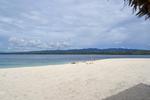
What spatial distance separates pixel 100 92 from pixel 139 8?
9.24 feet

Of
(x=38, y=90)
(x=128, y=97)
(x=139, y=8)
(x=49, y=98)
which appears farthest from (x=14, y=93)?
(x=139, y=8)

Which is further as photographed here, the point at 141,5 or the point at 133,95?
the point at 133,95

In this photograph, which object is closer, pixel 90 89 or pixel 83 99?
pixel 83 99

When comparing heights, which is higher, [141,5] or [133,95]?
[141,5]

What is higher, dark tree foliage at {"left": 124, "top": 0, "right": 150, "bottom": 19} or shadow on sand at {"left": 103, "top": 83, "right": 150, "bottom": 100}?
dark tree foliage at {"left": 124, "top": 0, "right": 150, "bottom": 19}

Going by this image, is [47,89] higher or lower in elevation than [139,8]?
lower

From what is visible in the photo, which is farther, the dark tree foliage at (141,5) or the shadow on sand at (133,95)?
the shadow on sand at (133,95)

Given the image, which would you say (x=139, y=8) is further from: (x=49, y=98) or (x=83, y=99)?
(x=49, y=98)

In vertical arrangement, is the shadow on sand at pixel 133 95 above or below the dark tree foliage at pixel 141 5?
below

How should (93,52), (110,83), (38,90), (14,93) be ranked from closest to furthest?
(14,93) < (38,90) < (110,83) < (93,52)

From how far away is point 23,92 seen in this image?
19.0 feet

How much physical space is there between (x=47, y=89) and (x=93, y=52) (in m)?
120

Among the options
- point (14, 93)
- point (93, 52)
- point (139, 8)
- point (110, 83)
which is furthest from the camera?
point (93, 52)

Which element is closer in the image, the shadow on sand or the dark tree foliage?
the dark tree foliage
